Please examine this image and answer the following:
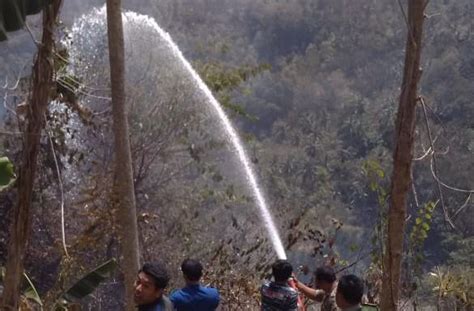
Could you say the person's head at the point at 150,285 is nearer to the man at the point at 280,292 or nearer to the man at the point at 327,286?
the man at the point at 280,292

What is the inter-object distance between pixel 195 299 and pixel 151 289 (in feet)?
1.91

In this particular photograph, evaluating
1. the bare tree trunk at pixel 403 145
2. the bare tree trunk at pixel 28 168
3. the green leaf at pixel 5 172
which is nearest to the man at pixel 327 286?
the bare tree trunk at pixel 403 145

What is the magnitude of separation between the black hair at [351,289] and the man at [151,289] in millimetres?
900

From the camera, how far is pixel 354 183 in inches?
1462

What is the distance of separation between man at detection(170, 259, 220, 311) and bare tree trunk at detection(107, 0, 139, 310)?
1.74 m

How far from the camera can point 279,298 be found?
521cm

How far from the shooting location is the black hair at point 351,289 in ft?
14.8

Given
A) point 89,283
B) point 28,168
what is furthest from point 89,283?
point 28,168

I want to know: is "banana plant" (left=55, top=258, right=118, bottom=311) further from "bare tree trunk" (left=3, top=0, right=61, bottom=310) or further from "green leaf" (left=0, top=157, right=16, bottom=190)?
"bare tree trunk" (left=3, top=0, right=61, bottom=310)

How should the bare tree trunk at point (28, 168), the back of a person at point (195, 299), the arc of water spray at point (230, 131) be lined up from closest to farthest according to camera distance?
the bare tree trunk at point (28, 168) → the back of a person at point (195, 299) → the arc of water spray at point (230, 131)

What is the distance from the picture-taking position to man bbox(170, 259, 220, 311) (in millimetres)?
5012

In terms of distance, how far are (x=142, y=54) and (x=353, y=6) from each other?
47.3m

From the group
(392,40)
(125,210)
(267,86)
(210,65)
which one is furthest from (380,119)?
(125,210)

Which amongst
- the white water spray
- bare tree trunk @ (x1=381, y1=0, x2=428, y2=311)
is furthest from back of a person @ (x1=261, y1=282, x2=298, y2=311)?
the white water spray
